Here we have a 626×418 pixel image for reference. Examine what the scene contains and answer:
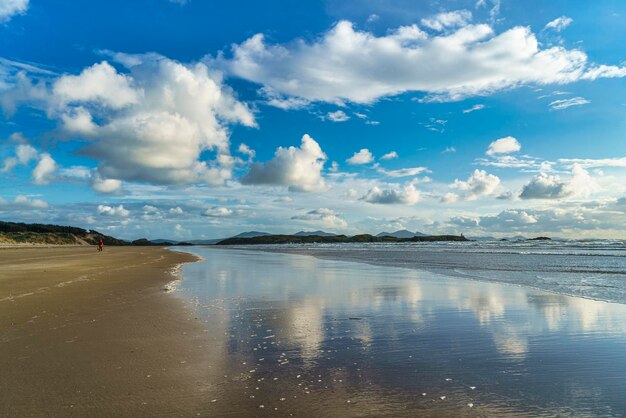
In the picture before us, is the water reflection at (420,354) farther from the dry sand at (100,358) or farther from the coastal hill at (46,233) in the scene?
the coastal hill at (46,233)

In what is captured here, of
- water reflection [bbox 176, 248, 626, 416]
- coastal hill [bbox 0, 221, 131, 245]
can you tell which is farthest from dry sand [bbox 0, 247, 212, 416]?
coastal hill [bbox 0, 221, 131, 245]

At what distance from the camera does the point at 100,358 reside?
8164 mm

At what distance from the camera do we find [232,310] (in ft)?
44.9

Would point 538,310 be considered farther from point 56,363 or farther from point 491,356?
point 56,363

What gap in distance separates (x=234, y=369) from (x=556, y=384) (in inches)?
209

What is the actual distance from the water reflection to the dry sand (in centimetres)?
67

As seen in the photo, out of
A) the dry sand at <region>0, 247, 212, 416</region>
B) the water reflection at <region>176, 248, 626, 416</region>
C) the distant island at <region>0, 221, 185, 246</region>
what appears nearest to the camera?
the dry sand at <region>0, 247, 212, 416</region>

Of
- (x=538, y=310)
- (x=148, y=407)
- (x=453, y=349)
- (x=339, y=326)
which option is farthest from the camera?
(x=538, y=310)

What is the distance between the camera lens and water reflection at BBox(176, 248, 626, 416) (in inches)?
241

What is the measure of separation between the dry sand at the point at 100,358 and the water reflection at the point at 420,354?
2.19 feet

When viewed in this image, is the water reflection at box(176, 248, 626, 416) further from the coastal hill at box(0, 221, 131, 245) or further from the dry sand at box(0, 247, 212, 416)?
the coastal hill at box(0, 221, 131, 245)

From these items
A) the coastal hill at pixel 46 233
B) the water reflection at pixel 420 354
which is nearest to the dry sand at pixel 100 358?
the water reflection at pixel 420 354

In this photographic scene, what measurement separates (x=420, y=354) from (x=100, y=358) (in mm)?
6208

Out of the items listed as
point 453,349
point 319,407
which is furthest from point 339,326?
point 319,407
